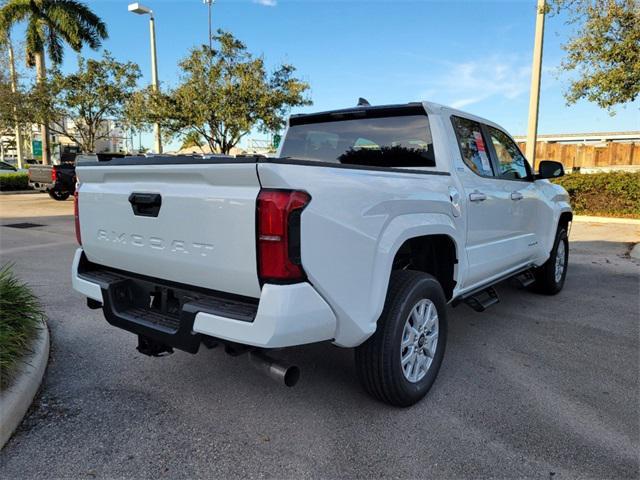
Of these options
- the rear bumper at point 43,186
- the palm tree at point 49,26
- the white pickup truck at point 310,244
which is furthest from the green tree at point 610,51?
the palm tree at point 49,26

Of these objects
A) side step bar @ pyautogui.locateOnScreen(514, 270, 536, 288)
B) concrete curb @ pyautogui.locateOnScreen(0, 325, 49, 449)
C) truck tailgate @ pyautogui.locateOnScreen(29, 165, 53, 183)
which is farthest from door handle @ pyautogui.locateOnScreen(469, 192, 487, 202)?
truck tailgate @ pyautogui.locateOnScreen(29, 165, 53, 183)

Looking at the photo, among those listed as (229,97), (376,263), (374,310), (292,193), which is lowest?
(374,310)

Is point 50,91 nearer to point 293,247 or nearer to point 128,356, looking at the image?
point 128,356

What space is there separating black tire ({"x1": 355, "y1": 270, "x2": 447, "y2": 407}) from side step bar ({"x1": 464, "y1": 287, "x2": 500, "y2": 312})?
1.01 meters

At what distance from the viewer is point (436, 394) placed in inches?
123

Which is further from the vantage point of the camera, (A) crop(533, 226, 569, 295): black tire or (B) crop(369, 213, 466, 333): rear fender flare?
(A) crop(533, 226, 569, 295): black tire

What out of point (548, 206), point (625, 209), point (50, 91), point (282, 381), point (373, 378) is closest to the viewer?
point (282, 381)

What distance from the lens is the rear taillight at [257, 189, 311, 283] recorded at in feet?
6.80

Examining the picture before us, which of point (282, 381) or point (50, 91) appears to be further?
point (50, 91)

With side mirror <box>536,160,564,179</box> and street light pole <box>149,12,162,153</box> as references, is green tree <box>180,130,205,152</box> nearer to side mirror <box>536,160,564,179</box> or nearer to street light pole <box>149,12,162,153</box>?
street light pole <box>149,12,162,153</box>

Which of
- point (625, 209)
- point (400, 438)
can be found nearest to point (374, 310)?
point (400, 438)

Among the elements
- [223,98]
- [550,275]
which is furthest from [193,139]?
[550,275]

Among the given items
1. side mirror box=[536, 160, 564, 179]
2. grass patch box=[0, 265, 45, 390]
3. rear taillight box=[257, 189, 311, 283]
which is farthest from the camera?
side mirror box=[536, 160, 564, 179]

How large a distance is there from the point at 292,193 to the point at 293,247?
24cm
